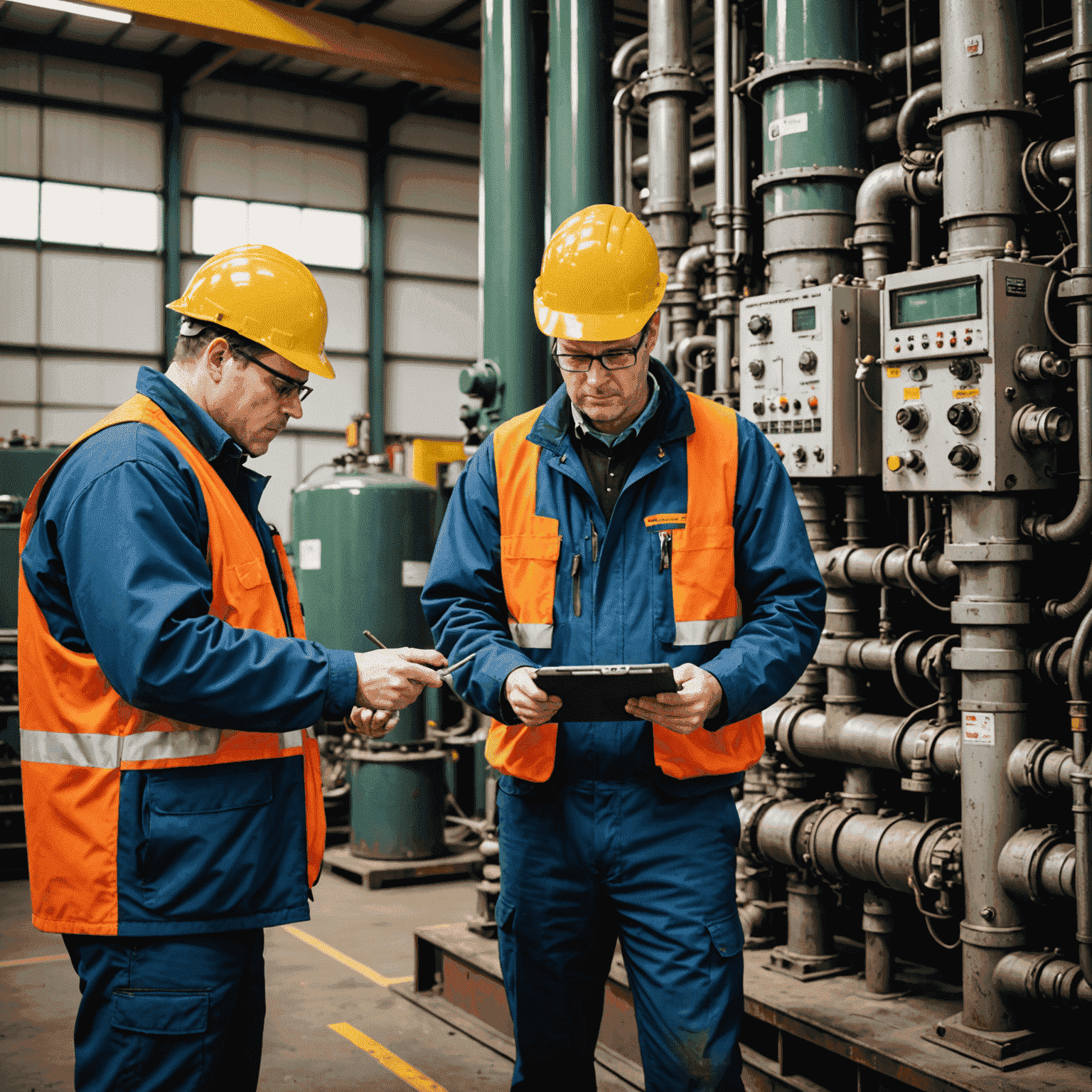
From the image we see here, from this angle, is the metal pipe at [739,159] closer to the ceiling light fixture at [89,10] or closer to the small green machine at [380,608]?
the small green machine at [380,608]

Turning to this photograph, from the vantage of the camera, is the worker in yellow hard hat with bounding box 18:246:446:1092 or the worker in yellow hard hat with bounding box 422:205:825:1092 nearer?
the worker in yellow hard hat with bounding box 18:246:446:1092

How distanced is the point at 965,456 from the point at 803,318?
0.81 metres

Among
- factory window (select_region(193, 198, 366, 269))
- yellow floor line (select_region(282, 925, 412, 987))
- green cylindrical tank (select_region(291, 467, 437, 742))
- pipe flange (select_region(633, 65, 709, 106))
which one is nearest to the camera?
pipe flange (select_region(633, 65, 709, 106))

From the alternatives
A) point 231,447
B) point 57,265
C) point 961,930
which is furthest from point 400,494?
point 57,265

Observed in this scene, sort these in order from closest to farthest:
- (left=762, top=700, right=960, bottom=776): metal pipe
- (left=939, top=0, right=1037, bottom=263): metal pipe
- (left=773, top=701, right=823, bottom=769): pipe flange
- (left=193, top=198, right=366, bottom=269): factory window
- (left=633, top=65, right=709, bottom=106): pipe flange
A: (left=939, top=0, right=1037, bottom=263): metal pipe < (left=762, top=700, right=960, bottom=776): metal pipe < (left=773, top=701, right=823, bottom=769): pipe flange < (left=633, top=65, right=709, bottom=106): pipe flange < (left=193, top=198, right=366, bottom=269): factory window

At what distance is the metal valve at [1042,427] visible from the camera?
126 inches

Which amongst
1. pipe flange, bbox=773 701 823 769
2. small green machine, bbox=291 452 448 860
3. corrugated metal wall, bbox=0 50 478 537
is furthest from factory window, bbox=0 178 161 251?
pipe flange, bbox=773 701 823 769

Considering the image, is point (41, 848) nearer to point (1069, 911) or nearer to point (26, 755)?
point (26, 755)

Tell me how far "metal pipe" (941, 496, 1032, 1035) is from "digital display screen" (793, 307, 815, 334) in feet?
2.69

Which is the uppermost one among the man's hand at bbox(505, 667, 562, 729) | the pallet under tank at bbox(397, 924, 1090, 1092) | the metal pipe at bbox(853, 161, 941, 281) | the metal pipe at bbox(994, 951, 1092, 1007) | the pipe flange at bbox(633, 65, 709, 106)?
the pipe flange at bbox(633, 65, 709, 106)

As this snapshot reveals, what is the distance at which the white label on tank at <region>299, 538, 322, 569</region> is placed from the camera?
6.58 m

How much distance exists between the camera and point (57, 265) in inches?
511

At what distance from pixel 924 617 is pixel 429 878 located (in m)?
3.53

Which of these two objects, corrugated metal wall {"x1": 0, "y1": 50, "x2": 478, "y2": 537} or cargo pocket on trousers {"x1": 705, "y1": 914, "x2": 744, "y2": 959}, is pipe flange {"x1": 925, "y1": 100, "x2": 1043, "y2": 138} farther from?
corrugated metal wall {"x1": 0, "y1": 50, "x2": 478, "y2": 537}
